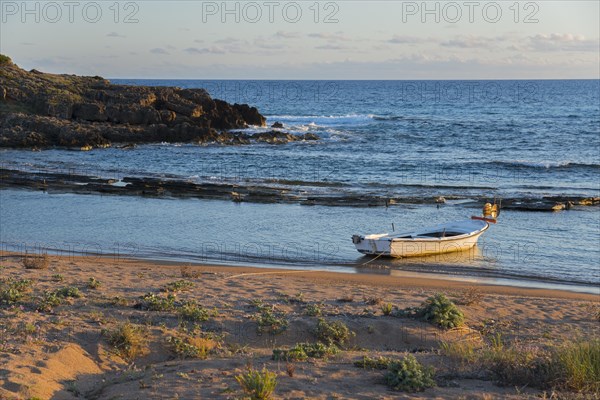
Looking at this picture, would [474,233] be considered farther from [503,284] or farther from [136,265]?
[136,265]

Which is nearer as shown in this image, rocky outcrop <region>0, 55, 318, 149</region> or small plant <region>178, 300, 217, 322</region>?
small plant <region>178, 300, 217, 322</region>

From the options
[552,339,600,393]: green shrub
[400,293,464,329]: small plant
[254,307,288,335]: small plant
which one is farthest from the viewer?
[400,293,464,329]: small plant

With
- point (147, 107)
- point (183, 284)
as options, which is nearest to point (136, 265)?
point (183, 284)

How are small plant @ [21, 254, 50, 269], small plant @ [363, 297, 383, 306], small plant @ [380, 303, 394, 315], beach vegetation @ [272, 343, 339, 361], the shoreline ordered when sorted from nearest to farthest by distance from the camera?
beach vegetation @ [272, 343, 339, 361]
small plant @ [380, 303, 394, 315]
small plant @ [363, 297, 383, 306]
small plant @ [21, 254, 50, 269]
the shoreline

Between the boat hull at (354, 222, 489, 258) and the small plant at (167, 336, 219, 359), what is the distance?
849 centimetres

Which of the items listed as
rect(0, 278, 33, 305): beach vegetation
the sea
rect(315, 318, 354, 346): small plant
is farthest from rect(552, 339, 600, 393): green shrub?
the sea

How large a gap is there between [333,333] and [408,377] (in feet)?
10.1

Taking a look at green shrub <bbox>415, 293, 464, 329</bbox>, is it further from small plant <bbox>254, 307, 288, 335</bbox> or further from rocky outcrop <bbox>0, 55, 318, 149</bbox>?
rocky outcrop <bbox>0, 55, 318, 149</bbox>

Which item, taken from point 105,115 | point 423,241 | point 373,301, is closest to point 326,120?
point 105,115

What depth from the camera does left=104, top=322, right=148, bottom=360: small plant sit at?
9125 millimetres

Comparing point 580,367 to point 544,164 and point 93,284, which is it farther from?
point 544,164

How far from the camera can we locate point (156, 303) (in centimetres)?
1103

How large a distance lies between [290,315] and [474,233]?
9268mm

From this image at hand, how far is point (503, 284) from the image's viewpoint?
15656 mm
